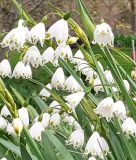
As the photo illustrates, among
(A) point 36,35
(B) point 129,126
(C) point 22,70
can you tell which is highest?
(A) point 36,35

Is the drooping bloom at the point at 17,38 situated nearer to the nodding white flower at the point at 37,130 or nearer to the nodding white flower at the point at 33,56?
the nodding white flower at the point at 33,56

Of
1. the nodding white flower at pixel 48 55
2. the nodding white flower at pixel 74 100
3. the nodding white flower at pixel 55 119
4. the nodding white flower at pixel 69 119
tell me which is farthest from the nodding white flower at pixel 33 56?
the nodding white flower at pixel 69 119

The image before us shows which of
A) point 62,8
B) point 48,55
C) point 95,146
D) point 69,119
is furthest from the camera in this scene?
point 62,8

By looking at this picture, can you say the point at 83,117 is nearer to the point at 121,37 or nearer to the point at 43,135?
the point at 43,135

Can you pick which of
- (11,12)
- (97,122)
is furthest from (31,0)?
(97,122)

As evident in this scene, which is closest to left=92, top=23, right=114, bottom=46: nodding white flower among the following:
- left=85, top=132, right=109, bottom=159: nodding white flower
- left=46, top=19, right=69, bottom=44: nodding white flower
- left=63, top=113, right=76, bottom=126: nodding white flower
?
left=46, top=19, right=69, bottom=44: nodding white flower

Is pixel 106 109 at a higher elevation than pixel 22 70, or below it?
below

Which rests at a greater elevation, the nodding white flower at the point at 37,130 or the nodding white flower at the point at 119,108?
the nodding white flower at the point at 37,130

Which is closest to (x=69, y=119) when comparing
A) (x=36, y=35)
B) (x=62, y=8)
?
(x=36, y=35)

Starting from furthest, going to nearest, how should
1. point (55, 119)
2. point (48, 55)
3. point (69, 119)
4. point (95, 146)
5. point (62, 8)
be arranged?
point (62, 8) < point (69, 119) < point (55, 119) < point (48, 55) < point (95, 146)

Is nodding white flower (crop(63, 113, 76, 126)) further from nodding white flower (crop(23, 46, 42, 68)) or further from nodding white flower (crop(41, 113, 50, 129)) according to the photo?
nodding white flower (crop(23, 46, 42, 68))

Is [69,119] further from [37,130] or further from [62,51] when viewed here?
[62,51]
